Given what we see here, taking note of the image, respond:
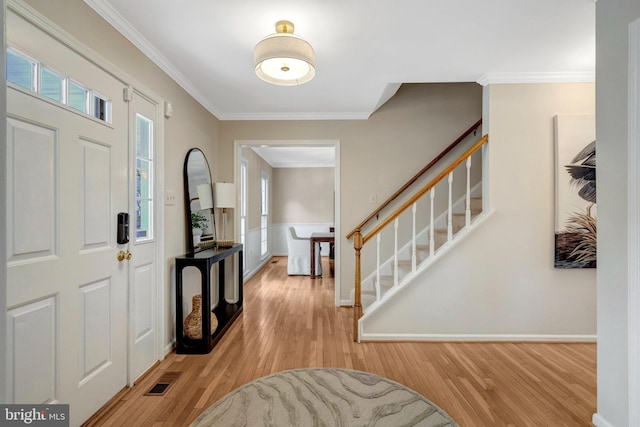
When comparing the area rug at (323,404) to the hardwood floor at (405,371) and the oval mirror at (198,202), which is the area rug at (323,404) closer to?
the hardwood floor at (405,371)

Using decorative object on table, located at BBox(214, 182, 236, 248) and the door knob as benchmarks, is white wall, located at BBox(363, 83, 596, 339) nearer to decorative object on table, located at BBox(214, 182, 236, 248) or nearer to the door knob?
decorative object on table, located at BBox(214, 182, 236, 248)

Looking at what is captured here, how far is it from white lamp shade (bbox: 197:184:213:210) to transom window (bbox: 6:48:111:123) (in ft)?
4.28

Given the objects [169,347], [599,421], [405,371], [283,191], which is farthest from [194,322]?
[283,191]

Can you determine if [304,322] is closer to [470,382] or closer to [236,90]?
[470,382]

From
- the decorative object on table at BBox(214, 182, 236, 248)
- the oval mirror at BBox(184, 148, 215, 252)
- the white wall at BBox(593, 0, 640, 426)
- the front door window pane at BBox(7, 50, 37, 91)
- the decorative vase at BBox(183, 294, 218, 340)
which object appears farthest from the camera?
the decorative object on table at BBox(214, 182, 236, 248)

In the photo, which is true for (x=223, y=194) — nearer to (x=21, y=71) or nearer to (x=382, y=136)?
(x=382, y=136)

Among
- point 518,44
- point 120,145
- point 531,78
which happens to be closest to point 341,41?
point 518,44

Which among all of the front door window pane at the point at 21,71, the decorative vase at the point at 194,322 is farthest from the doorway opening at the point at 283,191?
the front door window pane at the point at 21,71

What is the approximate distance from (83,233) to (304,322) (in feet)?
7.37

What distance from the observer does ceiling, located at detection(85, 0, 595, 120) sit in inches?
72.9

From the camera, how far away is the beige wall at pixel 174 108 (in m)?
1.63

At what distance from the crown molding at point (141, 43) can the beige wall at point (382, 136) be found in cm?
101

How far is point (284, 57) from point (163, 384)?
2.25m

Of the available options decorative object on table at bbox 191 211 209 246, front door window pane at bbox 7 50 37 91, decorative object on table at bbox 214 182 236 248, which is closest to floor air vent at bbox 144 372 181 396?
decorative object on table at bbox 191 211 209 246
